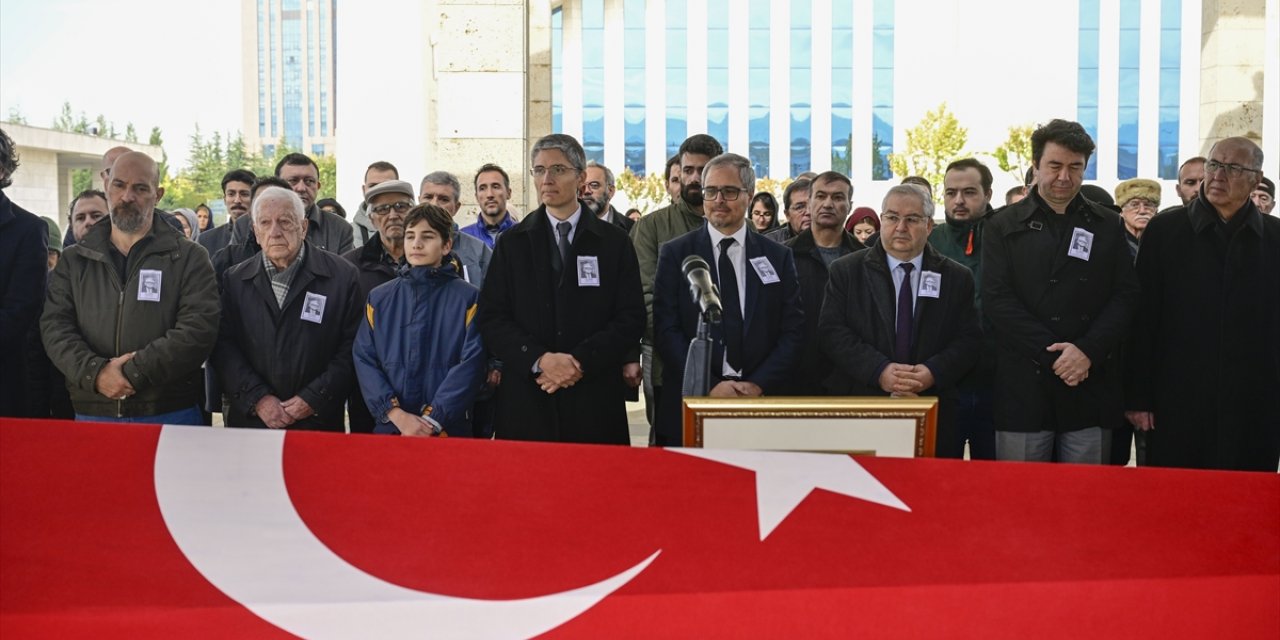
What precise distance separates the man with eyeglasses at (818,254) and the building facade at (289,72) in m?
165

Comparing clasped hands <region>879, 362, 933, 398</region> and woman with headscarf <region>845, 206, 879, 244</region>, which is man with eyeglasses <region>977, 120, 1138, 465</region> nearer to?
clasped hands <region>879, 362, 933, 398</region>

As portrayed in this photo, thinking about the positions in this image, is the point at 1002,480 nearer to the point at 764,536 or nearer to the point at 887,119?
the point at 764,536

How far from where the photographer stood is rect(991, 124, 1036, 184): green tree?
48.9 m

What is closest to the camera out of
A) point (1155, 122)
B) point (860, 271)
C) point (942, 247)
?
point (860, 271)

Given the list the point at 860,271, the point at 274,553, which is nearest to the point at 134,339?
the point at 274,553

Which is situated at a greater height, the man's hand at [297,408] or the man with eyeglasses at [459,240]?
the man with eyeglasses at [459,240]

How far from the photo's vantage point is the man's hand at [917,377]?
177 inches

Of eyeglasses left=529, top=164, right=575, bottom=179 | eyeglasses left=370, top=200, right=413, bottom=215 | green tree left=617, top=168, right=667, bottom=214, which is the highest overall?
green tree left=617, top=168, right=667, bottom=214

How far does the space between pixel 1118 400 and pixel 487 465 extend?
3.08m

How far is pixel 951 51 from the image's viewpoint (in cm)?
6419

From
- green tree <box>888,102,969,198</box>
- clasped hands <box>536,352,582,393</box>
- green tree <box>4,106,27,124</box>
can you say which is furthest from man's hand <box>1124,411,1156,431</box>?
green tree <box>4,106,27,124</box>

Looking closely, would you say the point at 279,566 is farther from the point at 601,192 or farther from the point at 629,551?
the point at 601,192

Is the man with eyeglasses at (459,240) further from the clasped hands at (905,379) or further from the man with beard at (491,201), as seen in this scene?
the clasped hands at (905,379)

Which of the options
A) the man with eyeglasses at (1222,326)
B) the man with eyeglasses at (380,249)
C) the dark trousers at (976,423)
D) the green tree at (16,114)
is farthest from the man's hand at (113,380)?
the green tree at (16,114)
